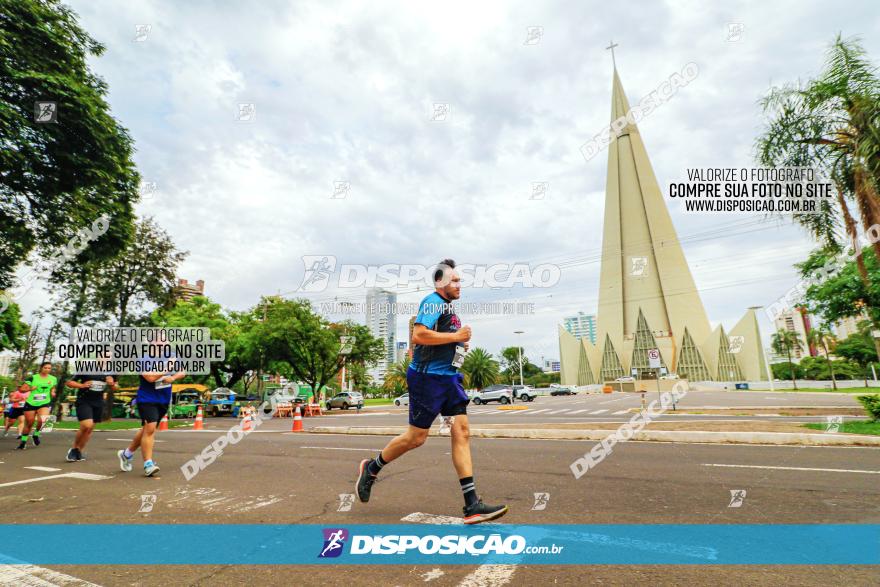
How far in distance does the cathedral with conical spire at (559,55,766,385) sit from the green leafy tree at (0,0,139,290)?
83367 mm

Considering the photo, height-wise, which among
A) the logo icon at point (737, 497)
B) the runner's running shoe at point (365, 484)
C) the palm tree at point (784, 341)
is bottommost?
the logo icon at point (737, 497)

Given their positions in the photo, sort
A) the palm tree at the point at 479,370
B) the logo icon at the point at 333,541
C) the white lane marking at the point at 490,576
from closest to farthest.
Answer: the white lane marking at the point at 490,576 → the logo icon at the point at 333,541 → the palm tree at the point at 479,370

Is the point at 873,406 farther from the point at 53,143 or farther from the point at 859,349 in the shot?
the point at 859,349

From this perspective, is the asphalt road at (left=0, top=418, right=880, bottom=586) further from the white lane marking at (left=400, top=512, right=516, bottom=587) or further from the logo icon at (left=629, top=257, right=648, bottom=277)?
the logo icon at (left=629, top=257, right=648, bottom=277)

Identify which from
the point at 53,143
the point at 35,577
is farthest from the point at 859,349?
the point at 53,143

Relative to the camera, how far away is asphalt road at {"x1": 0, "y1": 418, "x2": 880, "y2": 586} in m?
2.57

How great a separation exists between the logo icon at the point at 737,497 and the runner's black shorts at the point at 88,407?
9.22 meters

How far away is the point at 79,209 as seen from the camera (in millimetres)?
12688

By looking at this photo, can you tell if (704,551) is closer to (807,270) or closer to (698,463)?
(698,463)

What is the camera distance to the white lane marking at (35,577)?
2525 mm

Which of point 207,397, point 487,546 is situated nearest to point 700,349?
point 207,397

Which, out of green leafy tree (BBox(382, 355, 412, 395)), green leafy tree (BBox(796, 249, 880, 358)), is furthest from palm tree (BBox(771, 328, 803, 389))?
green leafy tree (BBox(382, 355, 412, 395))

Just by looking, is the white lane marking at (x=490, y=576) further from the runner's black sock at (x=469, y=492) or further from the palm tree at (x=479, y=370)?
the palm tree at (x=479, y=370)

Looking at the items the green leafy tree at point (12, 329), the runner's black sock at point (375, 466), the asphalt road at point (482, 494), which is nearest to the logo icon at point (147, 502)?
the asphalt road at point (482, 494)
